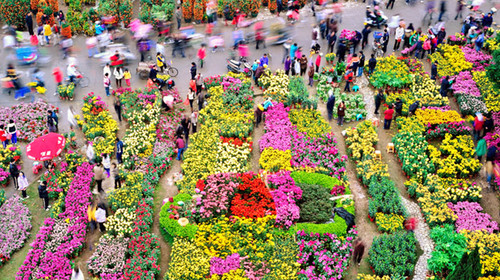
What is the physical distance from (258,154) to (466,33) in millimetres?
16900

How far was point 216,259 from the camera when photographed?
72.7 feet

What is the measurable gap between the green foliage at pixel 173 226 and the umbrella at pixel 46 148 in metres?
5.60

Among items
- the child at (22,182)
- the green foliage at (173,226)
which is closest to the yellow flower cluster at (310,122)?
the green foliage at (173,226)

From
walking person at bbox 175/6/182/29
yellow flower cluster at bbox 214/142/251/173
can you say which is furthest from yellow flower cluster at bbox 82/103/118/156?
walking person at bbox 175/6/182/29

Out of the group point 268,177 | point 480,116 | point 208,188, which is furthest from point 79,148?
point 480,116

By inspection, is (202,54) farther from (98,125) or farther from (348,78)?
(348,78)

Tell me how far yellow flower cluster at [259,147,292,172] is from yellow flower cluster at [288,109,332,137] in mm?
1841

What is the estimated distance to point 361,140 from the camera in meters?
27.8

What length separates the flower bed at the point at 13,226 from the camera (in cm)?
2355

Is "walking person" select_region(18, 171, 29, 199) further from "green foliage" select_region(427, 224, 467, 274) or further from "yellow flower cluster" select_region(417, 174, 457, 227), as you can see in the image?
"green foliage" select_region(427, 224, 467, 274)

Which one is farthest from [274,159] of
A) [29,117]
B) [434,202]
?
[29,117]

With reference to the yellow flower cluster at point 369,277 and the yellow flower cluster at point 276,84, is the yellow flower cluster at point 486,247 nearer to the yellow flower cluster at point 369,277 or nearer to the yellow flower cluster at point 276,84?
the yellow flower cluster at point 369,277

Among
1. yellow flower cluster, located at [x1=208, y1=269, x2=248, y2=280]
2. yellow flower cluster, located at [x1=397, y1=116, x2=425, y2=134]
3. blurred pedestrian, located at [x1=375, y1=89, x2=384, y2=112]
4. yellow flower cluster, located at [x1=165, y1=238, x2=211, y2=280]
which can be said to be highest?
blurred pedestrian, located at [x1=375, y1=89, x2=384, y2=112]

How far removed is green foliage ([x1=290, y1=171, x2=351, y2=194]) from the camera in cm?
2542
